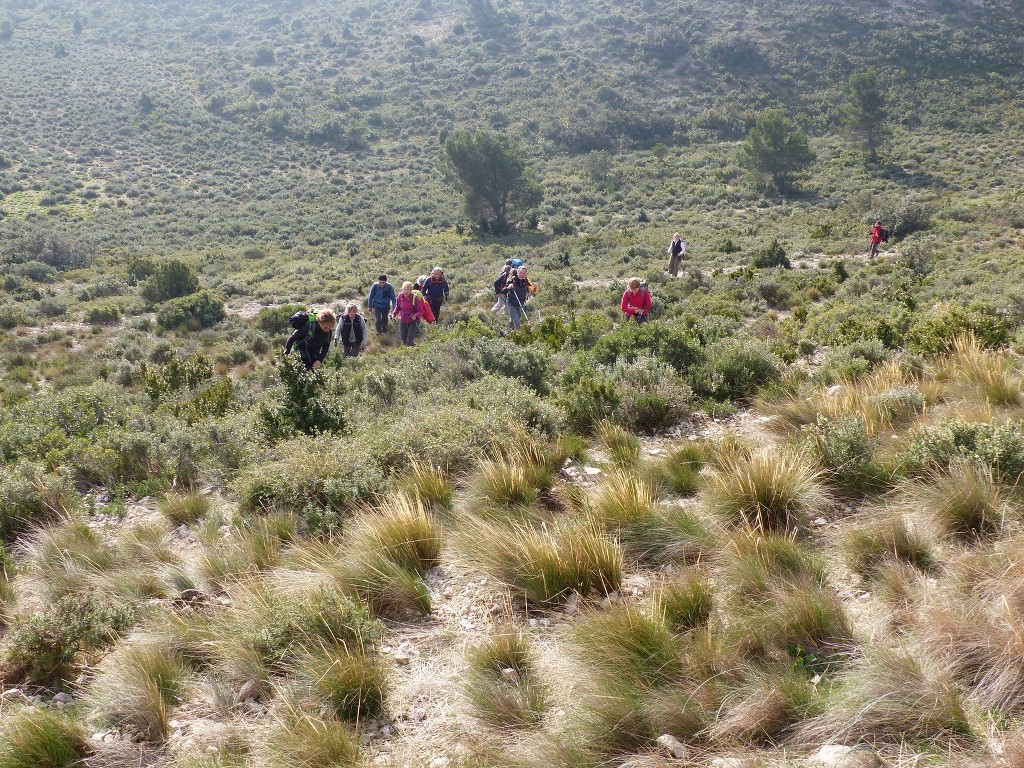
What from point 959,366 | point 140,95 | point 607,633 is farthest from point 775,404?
point 140,95

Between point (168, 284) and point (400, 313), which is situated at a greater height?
point (168, 284)

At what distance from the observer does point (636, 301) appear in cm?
1112

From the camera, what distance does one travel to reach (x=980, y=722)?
2.10 m

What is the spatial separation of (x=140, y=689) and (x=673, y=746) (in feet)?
7.80

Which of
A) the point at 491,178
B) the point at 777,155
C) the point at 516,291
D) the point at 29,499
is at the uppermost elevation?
the point at 491,178

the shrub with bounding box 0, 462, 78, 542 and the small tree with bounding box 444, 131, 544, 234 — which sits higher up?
the small tree with bounding box 444, 131, 544, 234

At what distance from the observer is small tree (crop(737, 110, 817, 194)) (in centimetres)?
4288

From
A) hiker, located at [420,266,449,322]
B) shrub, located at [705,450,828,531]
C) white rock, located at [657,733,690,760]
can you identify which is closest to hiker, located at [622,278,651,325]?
hiker, located at [420,266,449,322]

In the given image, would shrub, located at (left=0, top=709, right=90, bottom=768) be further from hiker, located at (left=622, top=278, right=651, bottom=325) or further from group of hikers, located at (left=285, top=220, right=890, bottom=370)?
hiker, located at (left=622, top=278, right=651, bottom=325)

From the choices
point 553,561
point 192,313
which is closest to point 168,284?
point 192,313

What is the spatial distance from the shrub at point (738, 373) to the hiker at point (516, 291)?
19.1ft

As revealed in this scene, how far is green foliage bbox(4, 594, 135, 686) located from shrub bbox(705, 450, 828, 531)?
3.58 metres

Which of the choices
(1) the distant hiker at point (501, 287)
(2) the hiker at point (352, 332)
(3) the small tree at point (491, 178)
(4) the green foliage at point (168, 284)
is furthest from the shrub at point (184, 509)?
(3) the small tree at point (491, 178)

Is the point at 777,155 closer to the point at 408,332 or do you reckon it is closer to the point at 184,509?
the point at 408,332
